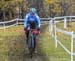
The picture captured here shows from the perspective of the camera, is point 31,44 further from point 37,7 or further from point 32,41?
point 37,7

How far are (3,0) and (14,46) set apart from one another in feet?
105

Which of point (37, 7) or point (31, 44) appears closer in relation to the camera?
point (31, 44)

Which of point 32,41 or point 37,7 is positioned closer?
point 32,41

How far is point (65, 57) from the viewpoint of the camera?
520 inches

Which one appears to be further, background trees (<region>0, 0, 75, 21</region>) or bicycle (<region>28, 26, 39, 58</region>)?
background trees (<region>0, 0, 75, 21</region>)

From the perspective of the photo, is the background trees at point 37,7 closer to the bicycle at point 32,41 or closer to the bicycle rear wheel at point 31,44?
the bicycle at point 32,41


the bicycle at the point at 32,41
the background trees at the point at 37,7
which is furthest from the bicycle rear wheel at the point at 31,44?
the background trees at the point at 37,7

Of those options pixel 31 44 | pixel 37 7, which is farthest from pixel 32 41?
pixel 37 7

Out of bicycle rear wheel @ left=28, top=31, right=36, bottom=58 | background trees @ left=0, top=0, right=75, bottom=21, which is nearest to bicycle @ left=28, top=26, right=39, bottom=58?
bicycle rear wheel @ left=28, top=31, right=36, bottom=58

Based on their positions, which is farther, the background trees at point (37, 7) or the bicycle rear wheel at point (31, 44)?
the background trees at point (37, 7)

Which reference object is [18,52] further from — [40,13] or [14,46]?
[40,13]

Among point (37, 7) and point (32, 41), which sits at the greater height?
point (32, 41)

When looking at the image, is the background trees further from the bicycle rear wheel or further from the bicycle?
the bicycle rear wheel

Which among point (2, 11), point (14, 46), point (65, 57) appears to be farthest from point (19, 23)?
point (65, 57)
